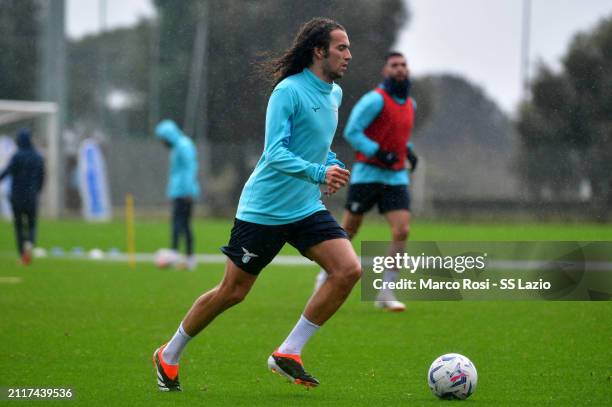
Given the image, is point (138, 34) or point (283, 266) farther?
point (138, 34)

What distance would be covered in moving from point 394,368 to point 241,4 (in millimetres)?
7987

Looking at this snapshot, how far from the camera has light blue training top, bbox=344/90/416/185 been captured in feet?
36.0

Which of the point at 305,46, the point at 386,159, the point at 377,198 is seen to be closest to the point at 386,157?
the point at 386,159

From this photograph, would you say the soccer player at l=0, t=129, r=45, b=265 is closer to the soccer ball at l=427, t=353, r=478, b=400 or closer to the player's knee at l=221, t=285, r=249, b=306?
the player's knee at l=221, t=285, r=249, b=306

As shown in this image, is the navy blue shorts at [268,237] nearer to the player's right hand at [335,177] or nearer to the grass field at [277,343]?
the player's right hand at [335,177]

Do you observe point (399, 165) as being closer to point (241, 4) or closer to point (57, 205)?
point (241, 4)

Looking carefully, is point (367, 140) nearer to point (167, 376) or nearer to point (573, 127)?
point (167, 376)

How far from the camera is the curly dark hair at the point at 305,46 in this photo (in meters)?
6.68

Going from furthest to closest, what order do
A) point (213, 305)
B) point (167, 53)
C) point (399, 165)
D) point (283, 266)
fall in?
point (167, 53), point (283, 266), point (399, 165), point (213, 305)

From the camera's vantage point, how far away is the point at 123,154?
3584 centimetres

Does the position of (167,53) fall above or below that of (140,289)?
above

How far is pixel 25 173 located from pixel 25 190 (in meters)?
0.30

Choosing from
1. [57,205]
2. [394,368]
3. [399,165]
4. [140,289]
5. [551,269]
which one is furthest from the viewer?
[57,205]

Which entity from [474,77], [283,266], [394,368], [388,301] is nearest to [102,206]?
[474,77]
